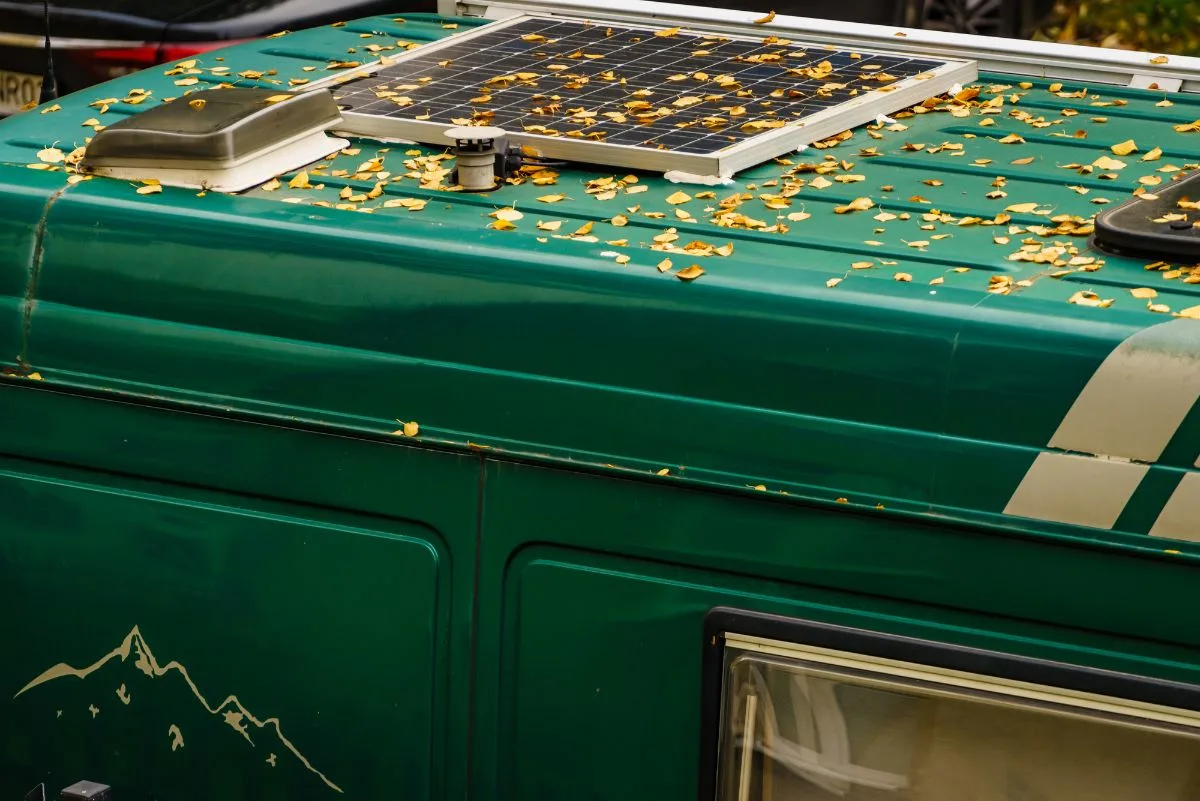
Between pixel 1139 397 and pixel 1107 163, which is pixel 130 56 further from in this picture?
pixel 1139 397

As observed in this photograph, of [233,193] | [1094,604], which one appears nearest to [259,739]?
[233,193]

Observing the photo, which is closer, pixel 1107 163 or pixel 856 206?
pixel 856 206

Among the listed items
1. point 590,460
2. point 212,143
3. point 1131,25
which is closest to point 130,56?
point 212,143

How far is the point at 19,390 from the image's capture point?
2447 mm

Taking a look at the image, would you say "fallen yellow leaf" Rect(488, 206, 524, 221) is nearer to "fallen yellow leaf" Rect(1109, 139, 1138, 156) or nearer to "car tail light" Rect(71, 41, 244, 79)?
"fallen yellow leaf" Rect(1109, 139, 1138, 156)

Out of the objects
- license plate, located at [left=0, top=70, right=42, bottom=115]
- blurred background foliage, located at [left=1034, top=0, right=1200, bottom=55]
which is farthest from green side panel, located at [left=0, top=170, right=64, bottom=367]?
blurred background foliage, located at [left=1034, top=0, right=1200, bottom=55]

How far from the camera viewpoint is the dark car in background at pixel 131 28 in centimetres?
613

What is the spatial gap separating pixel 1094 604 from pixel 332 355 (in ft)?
3.48

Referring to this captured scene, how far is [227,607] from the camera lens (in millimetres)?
2389

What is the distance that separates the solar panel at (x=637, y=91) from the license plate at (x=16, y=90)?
3581mm

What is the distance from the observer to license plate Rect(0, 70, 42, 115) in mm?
6477

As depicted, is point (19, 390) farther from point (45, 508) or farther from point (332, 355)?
point (332, 355)

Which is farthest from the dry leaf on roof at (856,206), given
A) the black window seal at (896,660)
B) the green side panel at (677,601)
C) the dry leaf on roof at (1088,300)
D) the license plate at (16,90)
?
the license plate at (16,90)

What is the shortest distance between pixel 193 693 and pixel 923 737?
1.08m
